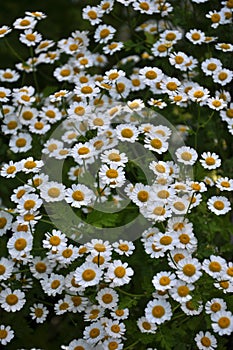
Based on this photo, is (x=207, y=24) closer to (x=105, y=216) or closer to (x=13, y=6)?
(x=105, y=216)

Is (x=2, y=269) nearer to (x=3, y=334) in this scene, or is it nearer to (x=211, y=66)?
(x=3, y=334)

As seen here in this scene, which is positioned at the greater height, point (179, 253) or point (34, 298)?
point (179, 253)

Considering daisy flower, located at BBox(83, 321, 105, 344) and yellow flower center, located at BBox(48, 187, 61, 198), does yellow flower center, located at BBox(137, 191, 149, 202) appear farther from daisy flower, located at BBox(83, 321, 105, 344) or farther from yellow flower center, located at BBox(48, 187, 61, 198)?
daisy flower, located at BBox(83, 321, 105, 344)

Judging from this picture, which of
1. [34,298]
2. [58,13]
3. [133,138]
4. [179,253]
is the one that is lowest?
[58,13]

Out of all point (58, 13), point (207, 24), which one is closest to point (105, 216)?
point (207, 24)

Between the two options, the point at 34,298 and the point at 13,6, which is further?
the point at 13,6

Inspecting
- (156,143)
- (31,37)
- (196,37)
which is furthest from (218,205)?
(31,37)

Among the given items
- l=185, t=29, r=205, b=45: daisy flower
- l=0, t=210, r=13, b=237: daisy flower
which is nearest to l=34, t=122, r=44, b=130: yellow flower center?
l=0, t=210, r=13, b=237: daisy flower
